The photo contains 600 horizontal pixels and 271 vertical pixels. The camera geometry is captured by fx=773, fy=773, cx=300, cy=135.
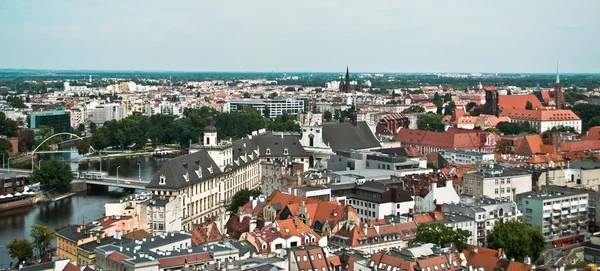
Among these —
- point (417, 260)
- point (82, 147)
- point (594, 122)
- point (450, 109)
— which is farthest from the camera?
point (450, 109)

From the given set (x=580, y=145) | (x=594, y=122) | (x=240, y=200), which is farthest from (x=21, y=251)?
(x=594, y=122)

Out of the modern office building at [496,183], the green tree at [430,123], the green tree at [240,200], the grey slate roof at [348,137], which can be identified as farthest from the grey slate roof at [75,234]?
the green tree at [430,123]

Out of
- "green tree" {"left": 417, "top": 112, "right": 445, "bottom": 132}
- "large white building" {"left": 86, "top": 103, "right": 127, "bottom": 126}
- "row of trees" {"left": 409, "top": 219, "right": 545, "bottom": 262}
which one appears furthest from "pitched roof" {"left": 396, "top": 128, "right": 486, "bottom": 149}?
"large white building" {"left": 86, "top": 103, "right": 127, "bottom": 126}

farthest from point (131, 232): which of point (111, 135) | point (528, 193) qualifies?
point (111, 135)

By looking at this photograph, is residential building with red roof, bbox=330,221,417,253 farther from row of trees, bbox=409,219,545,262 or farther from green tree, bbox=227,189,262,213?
green tree, bbox=227,189,262,213

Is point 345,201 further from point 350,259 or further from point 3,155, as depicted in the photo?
point 3,155

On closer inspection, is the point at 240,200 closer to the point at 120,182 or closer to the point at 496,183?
the point at 496,183
